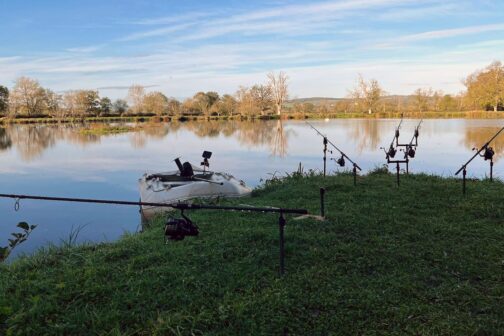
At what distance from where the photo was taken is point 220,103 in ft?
192

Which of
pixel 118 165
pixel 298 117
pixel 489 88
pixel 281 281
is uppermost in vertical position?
pixel 489 88

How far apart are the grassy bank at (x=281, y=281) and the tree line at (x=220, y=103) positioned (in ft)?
151

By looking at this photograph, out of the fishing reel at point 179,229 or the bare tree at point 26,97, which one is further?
the bare tree at point 26,97

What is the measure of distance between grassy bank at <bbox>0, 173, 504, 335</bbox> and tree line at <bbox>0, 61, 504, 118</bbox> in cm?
4603

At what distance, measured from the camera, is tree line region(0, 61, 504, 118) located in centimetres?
5025

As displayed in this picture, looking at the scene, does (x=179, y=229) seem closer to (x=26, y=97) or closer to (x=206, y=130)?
(x=206, y=130)

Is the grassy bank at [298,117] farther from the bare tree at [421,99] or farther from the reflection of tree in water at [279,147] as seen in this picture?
the reflection of tree in water at [279,147]

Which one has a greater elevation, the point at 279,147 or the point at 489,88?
the point at 489,88

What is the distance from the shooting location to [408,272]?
367 cm

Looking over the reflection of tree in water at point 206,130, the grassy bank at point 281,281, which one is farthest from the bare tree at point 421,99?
the grassy bank at point 281,281

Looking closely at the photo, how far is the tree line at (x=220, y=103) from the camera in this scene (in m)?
50.2

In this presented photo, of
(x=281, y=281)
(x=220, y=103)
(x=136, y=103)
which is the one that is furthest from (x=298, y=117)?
(x=281, y=281)

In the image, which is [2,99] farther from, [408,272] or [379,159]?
[408,272]

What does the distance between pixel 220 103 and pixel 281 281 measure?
56.3 metres
